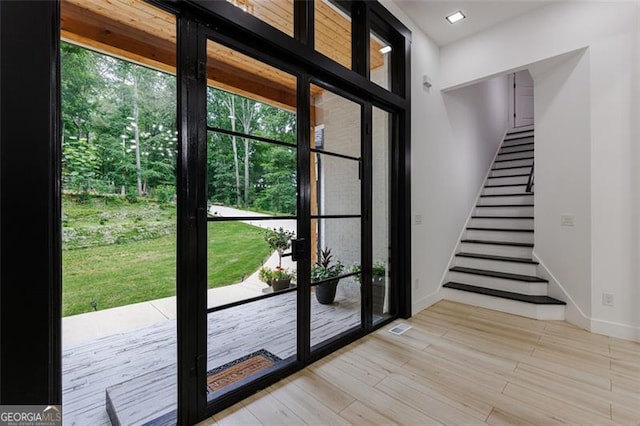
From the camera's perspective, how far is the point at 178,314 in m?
1.67

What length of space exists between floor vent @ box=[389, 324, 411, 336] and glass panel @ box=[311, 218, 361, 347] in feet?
1.34

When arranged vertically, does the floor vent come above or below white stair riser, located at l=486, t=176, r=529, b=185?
below

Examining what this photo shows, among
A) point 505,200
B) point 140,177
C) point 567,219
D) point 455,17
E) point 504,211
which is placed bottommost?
point 567,219

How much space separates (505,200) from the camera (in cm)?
502

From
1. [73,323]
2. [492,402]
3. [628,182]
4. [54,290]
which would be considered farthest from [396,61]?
[73,323]

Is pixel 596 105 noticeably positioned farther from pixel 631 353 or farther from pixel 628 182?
pixel 631 353

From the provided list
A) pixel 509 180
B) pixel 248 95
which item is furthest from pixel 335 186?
pixel 509 180

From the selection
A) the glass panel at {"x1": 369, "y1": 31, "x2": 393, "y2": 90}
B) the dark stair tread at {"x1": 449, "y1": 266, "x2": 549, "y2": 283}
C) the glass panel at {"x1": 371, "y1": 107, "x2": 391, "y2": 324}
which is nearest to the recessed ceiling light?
the glass panel at {"x1": 369, "y1": 31, "x2": 393, "y2": 90}

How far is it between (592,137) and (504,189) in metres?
2.32

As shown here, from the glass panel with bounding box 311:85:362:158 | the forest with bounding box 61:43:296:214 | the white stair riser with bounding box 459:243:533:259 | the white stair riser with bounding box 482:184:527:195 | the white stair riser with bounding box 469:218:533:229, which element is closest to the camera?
the forest with bounding box 61:43:296:214

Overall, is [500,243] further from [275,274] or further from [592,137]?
[275,274]

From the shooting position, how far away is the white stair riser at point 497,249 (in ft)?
13.2

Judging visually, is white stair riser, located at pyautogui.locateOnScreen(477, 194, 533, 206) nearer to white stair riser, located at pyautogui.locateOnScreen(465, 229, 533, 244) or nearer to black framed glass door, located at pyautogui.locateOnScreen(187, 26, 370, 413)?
white stair riser, located at pyautogui.locateOnScreen(465, 229, 533, 244)

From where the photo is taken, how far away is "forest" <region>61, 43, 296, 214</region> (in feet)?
6.33
